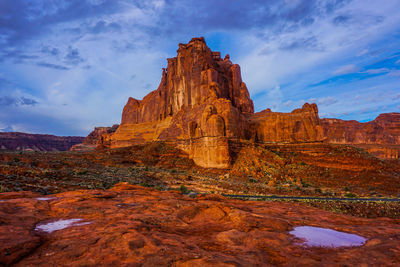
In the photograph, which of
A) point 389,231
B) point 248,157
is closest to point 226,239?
point 389,231

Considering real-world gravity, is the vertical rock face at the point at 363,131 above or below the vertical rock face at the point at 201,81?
below

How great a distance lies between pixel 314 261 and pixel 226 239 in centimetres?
186

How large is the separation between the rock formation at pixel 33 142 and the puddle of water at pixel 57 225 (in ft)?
474

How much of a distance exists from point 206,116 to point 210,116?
908 mm

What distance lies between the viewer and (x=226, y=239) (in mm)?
5125

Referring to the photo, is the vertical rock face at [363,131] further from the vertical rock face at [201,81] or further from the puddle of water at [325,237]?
the puddle of water at [325,237]

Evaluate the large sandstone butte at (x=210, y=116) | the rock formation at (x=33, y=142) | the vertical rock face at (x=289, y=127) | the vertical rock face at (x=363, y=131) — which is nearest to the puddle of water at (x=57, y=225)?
the large sandstone butte at (x=210, y=116)

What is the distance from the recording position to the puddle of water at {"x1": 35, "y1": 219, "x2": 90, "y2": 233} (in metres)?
5.27

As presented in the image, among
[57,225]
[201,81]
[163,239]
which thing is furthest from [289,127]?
[57,225]

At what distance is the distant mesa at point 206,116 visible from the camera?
43250 millimetres

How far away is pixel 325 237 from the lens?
5551 millimetres

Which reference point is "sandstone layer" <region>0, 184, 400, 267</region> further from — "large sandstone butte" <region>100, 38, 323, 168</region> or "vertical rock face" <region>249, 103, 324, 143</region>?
"vertical rock face" <region>249, 103, 324, 143</region>

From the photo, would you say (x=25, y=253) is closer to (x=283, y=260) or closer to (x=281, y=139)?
(x=283, y=260)

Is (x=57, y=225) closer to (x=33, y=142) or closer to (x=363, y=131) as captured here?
(x=363, y=131)
